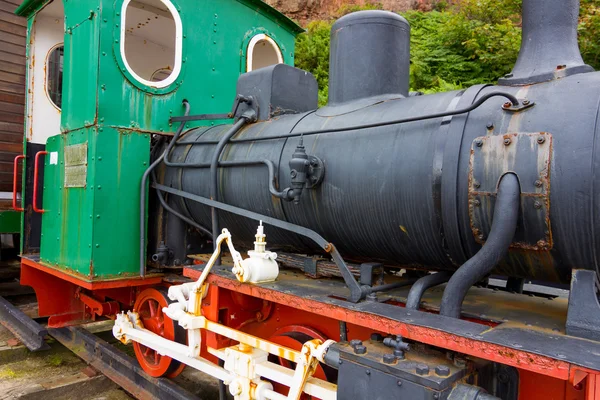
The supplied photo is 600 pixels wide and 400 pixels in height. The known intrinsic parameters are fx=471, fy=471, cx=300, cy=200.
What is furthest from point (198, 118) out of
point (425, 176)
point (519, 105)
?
point (519, 105)

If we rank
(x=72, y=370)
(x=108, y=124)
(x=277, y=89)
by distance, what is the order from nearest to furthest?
1. (x=277, y=89)
2. (x=108, y=124)
3. (x=72, y=370)

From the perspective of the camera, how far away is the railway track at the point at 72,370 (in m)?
3.62

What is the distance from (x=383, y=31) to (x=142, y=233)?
7.31 ft

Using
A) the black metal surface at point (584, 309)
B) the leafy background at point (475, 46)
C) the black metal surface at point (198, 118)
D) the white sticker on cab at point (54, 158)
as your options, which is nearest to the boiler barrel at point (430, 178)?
the black metal surface at point (584, 309)

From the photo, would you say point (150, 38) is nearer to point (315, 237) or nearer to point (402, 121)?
point (315, 237)

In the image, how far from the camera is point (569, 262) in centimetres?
171

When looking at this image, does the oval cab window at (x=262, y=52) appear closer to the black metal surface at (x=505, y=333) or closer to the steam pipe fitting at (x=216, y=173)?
the steam pipe fitting at (x=216, y=173)

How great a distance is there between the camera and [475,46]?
10.5m

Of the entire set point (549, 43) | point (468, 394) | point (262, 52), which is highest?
point (262, 52)

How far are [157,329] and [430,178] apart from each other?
101 inches

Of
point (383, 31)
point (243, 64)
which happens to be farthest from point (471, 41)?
point (383, 31)

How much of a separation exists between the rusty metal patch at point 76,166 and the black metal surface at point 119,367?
1420mm

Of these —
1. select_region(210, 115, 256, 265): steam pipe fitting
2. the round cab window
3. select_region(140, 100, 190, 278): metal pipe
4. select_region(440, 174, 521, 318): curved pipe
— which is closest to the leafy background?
the round cab window

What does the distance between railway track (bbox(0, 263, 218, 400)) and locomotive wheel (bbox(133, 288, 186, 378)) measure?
2.8 inches
